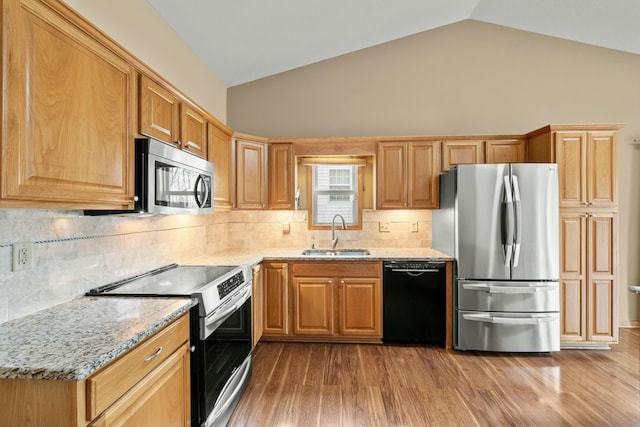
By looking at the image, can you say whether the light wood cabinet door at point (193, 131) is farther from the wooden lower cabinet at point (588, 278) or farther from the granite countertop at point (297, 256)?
the wooden lower cabinet at point (588, 278)

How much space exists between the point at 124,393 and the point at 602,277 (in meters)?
3.97

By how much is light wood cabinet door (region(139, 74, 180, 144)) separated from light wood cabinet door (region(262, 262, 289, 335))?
163cm

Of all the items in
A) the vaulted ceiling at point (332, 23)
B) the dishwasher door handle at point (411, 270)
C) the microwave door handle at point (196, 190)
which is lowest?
the dishwasher door handle at point (411, 270)

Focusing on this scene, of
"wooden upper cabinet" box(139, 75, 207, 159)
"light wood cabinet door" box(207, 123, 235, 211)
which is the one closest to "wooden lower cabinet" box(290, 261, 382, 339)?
"light wood cabinet door" box(207, 123, 235, 211)

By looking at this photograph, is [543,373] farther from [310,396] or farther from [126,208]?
[126,208]

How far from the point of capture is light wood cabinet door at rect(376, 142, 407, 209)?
3629 millimetres

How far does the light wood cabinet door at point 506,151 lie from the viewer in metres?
3.55

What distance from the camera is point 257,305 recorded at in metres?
3.14

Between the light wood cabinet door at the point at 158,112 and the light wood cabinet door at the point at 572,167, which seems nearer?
the light wood cabinet door at the point at 158,112

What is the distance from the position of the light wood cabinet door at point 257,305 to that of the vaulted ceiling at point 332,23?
7.13 feet

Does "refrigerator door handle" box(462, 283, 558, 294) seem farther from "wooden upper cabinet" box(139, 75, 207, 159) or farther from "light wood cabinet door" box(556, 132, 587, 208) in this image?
"wooden upper cabinet" box(139, 75, 207, 159)

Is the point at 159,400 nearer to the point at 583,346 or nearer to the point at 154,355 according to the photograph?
the point at 154,355

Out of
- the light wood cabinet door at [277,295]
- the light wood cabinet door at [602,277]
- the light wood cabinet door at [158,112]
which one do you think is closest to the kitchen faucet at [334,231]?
the light wood cabinet door at [277,295]

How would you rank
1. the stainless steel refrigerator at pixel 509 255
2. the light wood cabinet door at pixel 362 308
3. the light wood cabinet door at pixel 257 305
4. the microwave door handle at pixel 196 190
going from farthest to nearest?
the light wood cabinet door at pixel 362 308 < the stainless steel refrigerator at pixel 509 255 < the light wood cabinet door at pixel 257 305 < the microwave door handle at pixel 196 190
